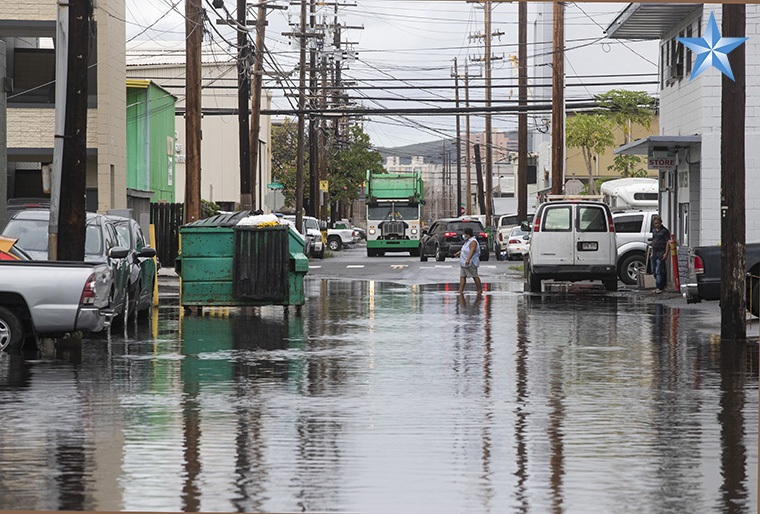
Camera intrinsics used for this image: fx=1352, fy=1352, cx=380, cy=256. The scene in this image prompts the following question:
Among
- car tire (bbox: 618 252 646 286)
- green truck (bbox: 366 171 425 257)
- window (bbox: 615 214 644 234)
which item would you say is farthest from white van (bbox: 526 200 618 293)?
green truck (bbox: 366 171 425 257)

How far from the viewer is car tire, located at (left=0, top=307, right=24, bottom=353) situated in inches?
669

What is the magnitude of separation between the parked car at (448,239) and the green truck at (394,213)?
2.67 metres

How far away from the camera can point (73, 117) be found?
20.7 metres

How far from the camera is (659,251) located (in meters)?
30.4

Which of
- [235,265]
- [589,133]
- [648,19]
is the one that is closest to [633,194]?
[648,19]

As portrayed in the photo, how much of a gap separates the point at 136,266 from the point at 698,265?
31.5 ft

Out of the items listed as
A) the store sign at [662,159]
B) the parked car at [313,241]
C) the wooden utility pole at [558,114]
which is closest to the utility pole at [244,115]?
the wooden utility pole at [558,114]

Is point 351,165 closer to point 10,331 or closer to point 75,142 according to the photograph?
point 75,142

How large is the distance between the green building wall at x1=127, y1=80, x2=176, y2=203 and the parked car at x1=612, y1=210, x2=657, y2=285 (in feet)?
58.7

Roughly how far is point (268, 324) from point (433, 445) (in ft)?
42.0

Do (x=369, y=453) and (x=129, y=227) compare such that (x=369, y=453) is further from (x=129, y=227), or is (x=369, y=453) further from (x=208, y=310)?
(x=208, y=310)

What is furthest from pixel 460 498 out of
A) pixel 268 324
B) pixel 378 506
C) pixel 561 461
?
pixel 268 324

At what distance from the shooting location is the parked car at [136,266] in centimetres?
2250

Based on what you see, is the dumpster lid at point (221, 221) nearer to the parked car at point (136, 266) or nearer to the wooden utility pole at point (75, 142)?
the parked car at point (136, 266)
